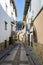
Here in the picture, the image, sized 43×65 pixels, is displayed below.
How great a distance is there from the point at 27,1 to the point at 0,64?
18298mm

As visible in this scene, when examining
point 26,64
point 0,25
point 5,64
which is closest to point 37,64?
point 26,64

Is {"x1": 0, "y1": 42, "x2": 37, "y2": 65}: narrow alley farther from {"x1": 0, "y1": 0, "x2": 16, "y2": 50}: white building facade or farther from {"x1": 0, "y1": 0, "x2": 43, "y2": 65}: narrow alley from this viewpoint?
{"x1": 0, "y1": 0, "x2": 16, "y2": 50}: white building facade

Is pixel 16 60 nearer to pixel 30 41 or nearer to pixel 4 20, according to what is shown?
pixel 4 20

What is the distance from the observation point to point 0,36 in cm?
1748

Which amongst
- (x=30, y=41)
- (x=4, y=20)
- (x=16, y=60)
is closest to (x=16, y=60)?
(x=16, y=60)

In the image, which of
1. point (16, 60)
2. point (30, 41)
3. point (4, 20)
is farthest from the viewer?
point (30, 41)

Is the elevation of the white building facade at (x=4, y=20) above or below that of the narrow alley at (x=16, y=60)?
above

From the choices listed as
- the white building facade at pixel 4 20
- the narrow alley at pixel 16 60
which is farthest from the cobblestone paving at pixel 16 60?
the white building facade at pixel 4 20

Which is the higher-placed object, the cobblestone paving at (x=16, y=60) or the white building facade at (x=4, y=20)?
the white building facade at (x=4, y=20)

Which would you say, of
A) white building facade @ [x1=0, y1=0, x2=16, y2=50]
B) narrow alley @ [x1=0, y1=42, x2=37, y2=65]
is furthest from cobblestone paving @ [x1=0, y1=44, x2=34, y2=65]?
white building facade @ [x1=0, y1=0, x2=16, y2=50]

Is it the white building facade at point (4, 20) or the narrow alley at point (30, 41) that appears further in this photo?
the white building facade at point (4, 20)

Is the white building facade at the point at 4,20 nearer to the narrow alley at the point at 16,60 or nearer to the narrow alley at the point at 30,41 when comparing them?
the narrow alley at the point at 30,41

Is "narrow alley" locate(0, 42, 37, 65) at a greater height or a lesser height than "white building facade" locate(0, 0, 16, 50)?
lesser

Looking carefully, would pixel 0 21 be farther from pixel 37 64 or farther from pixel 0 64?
pixel 37 64
